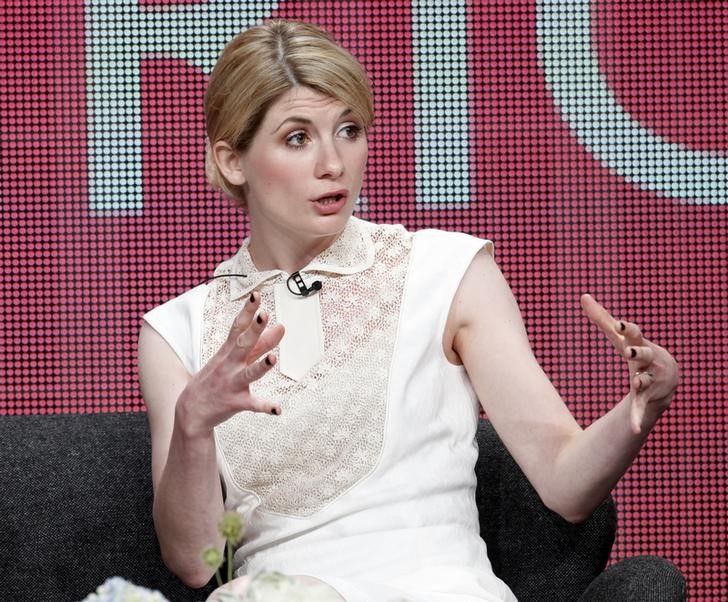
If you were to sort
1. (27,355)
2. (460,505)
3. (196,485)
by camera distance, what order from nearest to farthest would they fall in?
(196,485) → (460,505) → (27,355)

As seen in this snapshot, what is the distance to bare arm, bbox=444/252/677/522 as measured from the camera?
1.47 metres

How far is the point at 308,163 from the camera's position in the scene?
177 cm

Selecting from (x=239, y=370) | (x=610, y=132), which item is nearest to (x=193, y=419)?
(x=239, y=370)

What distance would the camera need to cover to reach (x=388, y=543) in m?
1.69

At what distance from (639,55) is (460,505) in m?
1.37

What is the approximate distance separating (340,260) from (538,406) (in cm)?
42

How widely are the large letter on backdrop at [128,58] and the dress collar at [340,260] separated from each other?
2.73 feet

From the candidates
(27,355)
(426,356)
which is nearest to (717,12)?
(426,356)

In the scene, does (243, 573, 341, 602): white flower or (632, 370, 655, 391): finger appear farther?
(632, 370, 655, 391): finger

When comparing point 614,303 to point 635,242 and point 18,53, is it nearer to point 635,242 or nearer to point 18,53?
point 635,242

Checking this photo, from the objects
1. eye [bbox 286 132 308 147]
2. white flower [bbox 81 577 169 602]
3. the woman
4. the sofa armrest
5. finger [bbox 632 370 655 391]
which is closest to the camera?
white flower [bbox 81 577 169 602]

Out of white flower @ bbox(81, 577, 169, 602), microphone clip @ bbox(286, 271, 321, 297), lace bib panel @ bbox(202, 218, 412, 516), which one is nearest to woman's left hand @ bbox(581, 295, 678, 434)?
lace bib panel @ bbox(202, 218, 412, 516)

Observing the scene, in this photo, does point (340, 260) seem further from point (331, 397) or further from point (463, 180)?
point (463, 180)

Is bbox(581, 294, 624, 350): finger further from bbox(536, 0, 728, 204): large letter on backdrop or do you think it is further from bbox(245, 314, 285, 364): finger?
bbox(536, 0, 728, 204): large letter on backdrop
